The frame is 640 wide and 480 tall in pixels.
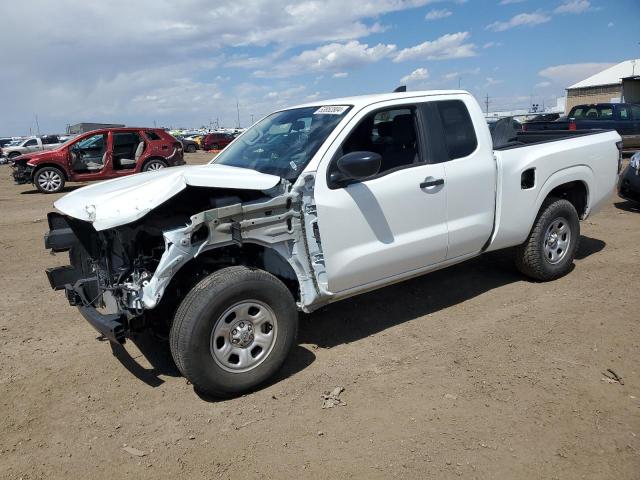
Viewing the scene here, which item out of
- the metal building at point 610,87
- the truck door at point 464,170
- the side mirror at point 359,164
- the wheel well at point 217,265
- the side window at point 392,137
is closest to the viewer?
the side mirror at point 359,164

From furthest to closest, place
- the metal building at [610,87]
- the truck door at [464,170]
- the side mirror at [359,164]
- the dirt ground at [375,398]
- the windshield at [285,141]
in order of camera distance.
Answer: the metal building at [610,87] < the truck door at [464,170] < the windshield at [285,141] < the side mirror at [359,164] < the dirt ground at [375,398]

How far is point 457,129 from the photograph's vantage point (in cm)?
458

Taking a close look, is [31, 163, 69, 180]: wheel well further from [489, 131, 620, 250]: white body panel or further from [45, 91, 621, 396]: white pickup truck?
[489, 131, 620, 250]: white body panel

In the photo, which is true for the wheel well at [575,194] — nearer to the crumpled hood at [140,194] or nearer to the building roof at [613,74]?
the crumpled hood at [140,194]

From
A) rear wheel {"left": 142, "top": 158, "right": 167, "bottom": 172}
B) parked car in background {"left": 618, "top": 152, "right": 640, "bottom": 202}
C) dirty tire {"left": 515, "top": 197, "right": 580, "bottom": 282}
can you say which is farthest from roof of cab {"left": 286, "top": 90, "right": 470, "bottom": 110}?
Answer: rear wheel {"left": 142, "top": 158, "right": 167, "bottom": 172}

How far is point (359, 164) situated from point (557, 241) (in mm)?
2974

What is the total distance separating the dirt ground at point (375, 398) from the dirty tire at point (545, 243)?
0.58ft

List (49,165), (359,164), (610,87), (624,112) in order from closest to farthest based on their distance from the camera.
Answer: (359,164), (49,165), (624,112), (610,87)

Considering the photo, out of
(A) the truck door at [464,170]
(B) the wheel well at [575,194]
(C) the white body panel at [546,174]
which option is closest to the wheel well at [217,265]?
(A) the truck door at [464,170]

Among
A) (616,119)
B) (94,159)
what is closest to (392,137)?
(94,159)

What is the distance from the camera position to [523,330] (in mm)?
4422

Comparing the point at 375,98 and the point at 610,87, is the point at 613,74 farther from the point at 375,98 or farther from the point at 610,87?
the point at 375,98

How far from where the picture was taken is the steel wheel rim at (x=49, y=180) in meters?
14.7

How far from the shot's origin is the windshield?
3922mm
